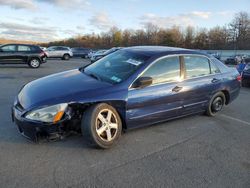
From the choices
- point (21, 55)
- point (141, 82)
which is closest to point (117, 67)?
point (141, 82)

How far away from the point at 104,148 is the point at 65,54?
28.2 metres

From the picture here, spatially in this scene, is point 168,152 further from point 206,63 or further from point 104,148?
point 206,63

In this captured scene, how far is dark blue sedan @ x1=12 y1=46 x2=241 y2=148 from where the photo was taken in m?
3.65

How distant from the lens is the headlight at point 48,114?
3561 mm

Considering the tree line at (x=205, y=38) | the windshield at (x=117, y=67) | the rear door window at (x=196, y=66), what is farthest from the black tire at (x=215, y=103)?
the tree line at (x=205, y=38)

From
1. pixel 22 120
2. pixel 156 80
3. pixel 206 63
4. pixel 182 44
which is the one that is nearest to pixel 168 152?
pixel 156 80

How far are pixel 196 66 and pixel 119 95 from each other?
2.06 meters

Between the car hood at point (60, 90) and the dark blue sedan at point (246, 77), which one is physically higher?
the car hood at point (60, 90)

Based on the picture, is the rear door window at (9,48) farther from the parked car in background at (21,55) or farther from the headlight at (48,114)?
the headlight at (48,114)

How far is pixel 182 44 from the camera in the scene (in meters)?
74.0

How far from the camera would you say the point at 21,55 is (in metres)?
15.8

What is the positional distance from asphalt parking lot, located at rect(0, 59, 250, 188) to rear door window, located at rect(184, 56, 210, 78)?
1.10 metres

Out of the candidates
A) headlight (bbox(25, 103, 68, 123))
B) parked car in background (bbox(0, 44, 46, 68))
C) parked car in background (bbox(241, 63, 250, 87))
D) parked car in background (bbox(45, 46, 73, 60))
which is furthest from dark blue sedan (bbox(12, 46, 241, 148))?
parked car in background (bbox(45, 46, 73, 60))

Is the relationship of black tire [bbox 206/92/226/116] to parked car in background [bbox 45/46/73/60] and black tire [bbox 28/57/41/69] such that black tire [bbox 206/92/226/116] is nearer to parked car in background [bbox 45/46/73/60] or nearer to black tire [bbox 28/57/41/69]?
black tire [bbox 28/57/41/69]
